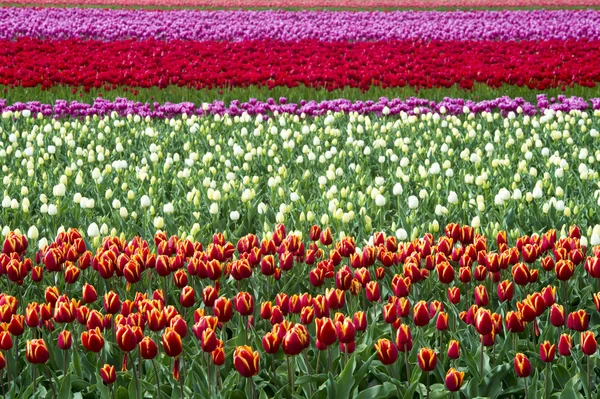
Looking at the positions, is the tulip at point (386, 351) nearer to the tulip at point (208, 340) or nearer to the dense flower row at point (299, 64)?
the tulip at point (208, 340)

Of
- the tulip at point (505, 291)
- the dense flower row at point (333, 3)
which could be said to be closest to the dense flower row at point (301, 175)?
the tulip at point (505, 291)

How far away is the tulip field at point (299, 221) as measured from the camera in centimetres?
289

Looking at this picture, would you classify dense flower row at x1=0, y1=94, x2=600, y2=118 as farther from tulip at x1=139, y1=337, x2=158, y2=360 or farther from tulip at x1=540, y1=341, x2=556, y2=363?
tulip at x1=139, y1=337, x2=158, y2=360

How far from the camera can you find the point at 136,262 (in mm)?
3406

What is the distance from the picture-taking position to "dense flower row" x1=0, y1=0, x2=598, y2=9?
2794 centimetres

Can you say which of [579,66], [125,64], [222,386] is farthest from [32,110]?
[579,66]

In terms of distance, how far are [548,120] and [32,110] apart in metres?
6.44

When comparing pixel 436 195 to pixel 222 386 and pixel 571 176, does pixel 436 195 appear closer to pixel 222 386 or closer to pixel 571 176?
pixel 571 176

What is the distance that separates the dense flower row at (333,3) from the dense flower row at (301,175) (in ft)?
64.9

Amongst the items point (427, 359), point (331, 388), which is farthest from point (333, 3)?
point (427, 359)

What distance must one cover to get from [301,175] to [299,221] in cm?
177

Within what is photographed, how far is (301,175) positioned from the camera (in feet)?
22.0

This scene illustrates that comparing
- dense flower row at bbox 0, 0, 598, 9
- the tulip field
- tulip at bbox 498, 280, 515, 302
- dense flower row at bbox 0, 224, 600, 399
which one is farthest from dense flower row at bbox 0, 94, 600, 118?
dense flower row at bbox 0, 0, 598, 9

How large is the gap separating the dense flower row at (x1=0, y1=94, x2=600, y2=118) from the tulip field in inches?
1.6
